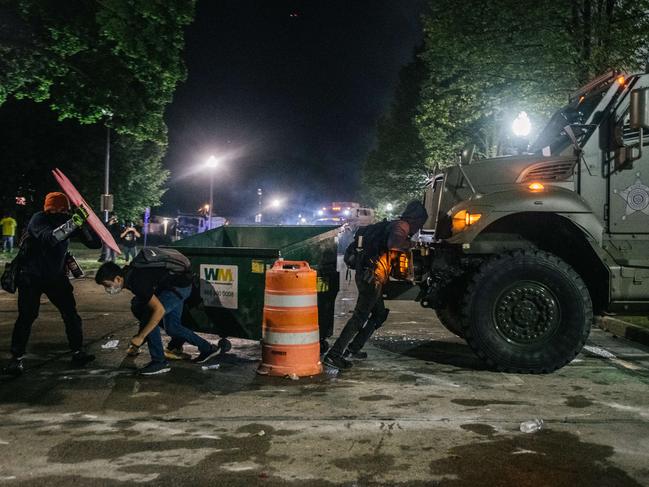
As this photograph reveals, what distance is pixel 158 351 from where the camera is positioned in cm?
654

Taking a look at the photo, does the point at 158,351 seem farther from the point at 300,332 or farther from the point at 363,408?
the point at 363,408

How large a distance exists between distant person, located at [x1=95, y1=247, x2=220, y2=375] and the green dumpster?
43cm

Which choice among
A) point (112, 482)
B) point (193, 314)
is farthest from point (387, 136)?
point (112, 482)

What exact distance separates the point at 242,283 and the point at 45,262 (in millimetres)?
2026

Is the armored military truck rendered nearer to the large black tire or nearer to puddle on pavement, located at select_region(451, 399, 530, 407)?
the large black tire

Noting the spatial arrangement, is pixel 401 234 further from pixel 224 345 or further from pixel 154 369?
pixel 154 369

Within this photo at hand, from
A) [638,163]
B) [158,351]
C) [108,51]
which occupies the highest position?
[108,51]

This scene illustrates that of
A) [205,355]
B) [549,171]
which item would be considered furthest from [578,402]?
[205,355]

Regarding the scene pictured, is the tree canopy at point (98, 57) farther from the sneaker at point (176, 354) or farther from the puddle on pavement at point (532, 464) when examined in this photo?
the puddle on pavement at point (532, 464)

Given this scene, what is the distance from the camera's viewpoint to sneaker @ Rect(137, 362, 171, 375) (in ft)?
21.1

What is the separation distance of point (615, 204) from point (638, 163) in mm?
486

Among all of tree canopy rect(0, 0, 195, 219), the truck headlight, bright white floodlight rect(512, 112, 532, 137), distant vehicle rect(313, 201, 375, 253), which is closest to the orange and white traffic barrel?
the truck headlight

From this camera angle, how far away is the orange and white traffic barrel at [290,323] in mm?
6305

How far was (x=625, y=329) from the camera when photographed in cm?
911
